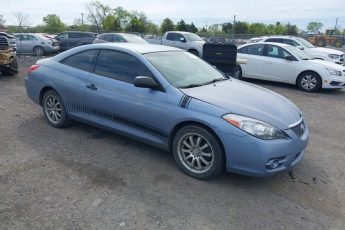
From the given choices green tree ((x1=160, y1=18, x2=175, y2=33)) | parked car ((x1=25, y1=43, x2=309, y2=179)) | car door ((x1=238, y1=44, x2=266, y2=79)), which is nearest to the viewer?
parked car ((x1=25, y1=43, x2=309, y2=179))

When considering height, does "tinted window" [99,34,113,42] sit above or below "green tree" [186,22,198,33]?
below

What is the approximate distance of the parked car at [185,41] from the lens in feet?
60.3

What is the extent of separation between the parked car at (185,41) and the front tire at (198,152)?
46.7 ft

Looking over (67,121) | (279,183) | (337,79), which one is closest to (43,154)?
(67,121)

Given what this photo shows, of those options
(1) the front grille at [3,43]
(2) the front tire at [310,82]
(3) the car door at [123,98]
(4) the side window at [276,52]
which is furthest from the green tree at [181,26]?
(3) the car door at [123,98]

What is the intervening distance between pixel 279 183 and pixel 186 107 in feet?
4.81

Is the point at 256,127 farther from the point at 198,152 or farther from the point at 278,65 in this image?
the point at 278,65

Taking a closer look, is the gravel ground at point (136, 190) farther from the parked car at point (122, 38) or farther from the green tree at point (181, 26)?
the green tree at point (181, 26)

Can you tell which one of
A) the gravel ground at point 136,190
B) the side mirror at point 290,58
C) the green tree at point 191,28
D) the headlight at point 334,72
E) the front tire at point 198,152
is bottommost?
the gravel ground at point 136,190

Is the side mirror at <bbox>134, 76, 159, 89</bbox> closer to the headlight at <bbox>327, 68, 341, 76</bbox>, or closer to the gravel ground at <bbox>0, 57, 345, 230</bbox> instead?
the gravel ground at <bbox>0, 57, 345, 230</bbox>

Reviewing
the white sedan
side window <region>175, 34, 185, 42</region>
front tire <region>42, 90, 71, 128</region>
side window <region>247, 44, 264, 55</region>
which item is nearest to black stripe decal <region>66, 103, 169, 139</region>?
front tire <region>42, 90, 71, 128</region>

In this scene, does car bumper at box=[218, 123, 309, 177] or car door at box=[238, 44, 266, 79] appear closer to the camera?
car bumper at box=[218, 123, 309, 177]

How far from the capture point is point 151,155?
4.95 meters

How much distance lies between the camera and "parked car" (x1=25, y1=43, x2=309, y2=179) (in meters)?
3.91
